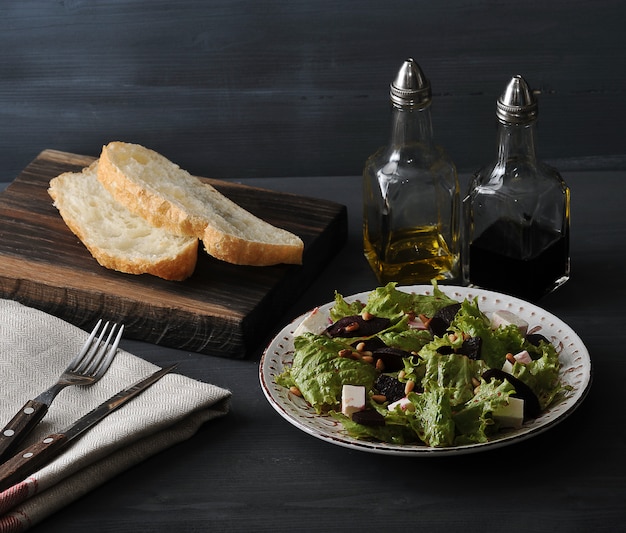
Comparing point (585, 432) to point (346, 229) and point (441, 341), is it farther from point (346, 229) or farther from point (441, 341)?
point (346, 229)

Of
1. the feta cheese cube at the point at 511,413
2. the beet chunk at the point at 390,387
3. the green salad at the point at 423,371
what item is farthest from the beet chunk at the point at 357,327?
the feta cheese cube at the point at 511,413

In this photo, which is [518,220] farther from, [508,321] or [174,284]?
[174,284]

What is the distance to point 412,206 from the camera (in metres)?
1.79

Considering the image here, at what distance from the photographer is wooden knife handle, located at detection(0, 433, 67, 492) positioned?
1.26 m

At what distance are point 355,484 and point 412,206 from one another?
0.62 meters

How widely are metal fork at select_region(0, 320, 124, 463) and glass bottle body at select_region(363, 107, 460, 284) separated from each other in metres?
0.50

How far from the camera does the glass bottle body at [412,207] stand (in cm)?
175

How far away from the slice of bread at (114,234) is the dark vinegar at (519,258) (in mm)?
511

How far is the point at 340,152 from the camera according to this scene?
8.00ft

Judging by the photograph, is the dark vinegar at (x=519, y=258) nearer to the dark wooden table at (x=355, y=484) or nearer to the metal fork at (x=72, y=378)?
the dark wooden table at (x=355, y=484)

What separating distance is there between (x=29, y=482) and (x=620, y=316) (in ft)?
3.33

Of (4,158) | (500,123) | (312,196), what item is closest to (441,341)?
(500,123)

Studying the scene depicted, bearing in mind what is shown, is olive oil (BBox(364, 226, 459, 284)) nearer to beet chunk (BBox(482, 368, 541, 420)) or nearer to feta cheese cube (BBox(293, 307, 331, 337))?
feta cheese cube (BBox(293, 307, 331, 337))

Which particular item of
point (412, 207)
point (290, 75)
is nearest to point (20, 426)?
point (412, 207)
